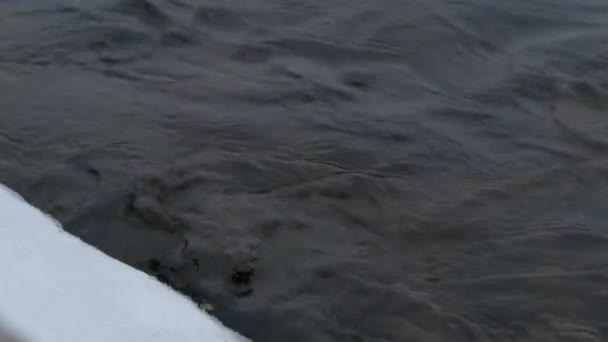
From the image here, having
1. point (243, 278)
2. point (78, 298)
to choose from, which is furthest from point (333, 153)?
point (78, 298)

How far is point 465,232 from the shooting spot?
13.3ft

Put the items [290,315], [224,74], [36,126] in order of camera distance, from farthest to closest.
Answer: [224,74] < [36,126] < [290,315]

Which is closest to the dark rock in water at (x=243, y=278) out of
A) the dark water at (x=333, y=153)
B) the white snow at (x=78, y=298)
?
the dark water at (x=333, y=153)

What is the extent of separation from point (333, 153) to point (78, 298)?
1.88 metres

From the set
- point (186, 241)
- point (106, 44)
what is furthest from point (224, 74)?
point (186, 241)

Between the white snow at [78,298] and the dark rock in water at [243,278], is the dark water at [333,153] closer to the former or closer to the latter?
the dark rock in water at [243,278]

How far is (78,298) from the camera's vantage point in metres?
2.89

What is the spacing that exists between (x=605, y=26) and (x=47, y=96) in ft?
10.2

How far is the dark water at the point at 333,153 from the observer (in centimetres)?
371

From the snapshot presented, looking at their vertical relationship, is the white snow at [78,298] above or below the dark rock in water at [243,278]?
above

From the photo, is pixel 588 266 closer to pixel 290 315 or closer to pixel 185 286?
pixel 290 315

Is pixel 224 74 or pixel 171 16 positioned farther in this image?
pixel 171 16

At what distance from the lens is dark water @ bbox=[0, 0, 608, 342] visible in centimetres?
371

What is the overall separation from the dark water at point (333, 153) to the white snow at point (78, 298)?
0.48 m
